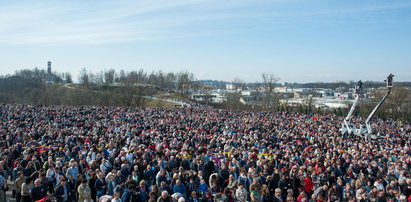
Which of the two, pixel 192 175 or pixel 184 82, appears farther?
pixel 184 82

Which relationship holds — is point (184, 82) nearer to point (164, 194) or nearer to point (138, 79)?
point (138, 79)

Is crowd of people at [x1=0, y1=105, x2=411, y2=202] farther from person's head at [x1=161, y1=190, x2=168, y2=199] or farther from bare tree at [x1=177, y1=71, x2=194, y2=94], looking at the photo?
bare tree at [x1=177, y1=71, x2=194, y2=94]

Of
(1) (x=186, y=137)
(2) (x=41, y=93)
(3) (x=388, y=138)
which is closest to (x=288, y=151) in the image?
(1) (x=186, y=137)

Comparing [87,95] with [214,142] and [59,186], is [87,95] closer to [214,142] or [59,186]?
[214,142]

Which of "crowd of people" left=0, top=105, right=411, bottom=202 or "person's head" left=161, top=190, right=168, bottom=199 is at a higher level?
"person's head" left=161, top=190, right=168, bottom=199

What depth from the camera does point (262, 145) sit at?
1592 cm

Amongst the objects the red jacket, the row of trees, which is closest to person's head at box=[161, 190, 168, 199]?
the red jacket

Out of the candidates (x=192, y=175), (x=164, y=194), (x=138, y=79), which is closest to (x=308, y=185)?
(x=192, y=175)

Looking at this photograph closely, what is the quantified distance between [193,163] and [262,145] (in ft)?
18.6

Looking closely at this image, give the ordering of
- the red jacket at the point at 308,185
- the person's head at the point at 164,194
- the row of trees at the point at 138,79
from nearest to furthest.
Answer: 1. the person's head at the point at 164,194
2. the red jacket at the point at 308,185
3. the row of trees at the point at 138,79

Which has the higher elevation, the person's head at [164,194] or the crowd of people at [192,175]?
the person's head at [164,194]

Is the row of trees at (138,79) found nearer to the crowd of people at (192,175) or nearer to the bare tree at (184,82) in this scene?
the bare tree at (184,82)

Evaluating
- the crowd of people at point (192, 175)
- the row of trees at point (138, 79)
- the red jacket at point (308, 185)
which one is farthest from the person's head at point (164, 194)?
the row of trees at point (138, 79)

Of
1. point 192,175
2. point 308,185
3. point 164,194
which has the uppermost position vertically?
point 164,194
